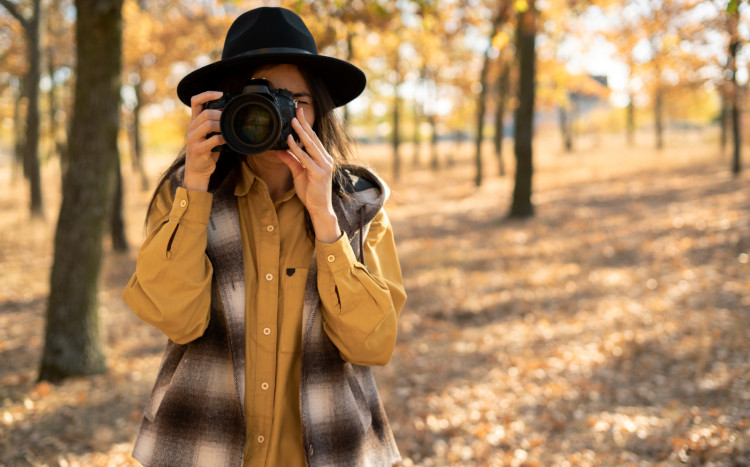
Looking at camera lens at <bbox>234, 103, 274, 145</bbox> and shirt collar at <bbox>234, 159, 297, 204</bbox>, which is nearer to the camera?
camera lens at <bbox>234, 103, 274, 145</bbox>

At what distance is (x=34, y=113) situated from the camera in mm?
10633

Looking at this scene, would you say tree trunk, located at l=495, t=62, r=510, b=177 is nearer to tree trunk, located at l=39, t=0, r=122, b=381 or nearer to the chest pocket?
tree trunk, located at l=39, t=0, r=122, b=381

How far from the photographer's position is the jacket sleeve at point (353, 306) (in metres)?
1.47

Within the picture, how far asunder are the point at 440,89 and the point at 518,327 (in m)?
20.2

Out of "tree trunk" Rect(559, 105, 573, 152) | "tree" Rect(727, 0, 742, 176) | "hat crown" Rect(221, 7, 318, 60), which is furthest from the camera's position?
"tree trunk" Rect(559, 105, 573, 152)

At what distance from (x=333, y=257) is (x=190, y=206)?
399 mm

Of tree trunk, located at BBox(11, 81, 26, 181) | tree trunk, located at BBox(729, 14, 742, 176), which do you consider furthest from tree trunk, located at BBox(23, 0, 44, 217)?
tree trunk, located at BBox(729, 14, 742, 176)

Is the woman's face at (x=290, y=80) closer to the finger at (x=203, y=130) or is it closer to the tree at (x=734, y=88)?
the finger at (x=203, y=130)

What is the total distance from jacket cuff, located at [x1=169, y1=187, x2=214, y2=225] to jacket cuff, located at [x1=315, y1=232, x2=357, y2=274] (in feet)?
1.03

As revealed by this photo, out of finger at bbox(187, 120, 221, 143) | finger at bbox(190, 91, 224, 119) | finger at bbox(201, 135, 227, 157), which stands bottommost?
finger at bbox(201, 135, 227, 157)

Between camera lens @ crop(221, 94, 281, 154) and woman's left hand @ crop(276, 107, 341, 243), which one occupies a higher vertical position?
camera lens @ crop(221, 94, 281, 154)

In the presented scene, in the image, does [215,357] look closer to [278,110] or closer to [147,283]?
[147,283]

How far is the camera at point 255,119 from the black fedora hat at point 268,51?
0.31ft

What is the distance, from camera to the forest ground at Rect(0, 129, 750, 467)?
3.55 metres
